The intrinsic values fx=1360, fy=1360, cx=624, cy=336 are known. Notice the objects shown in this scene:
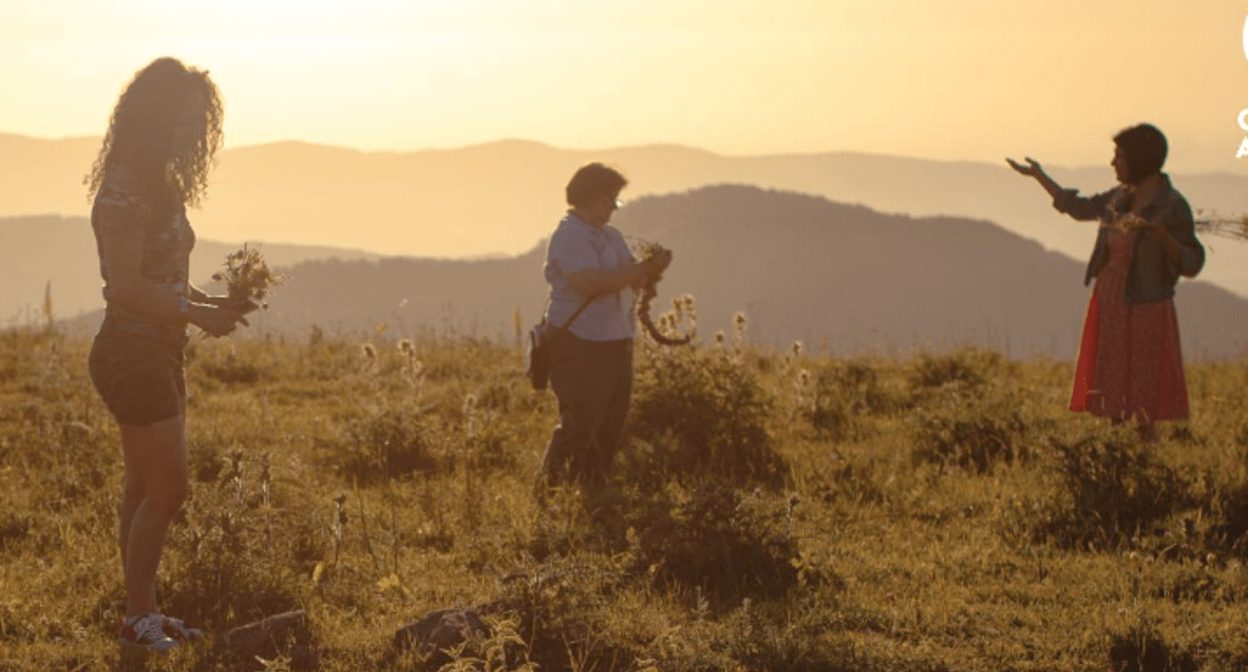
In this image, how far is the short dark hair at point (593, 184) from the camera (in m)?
8.23

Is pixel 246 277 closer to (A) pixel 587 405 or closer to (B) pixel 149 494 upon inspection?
(B) pixel 149 494

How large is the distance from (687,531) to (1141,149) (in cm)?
375

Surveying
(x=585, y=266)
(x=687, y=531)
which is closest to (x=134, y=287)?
(x=687, y=531)

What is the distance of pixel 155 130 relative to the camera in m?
5.38

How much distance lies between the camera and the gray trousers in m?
8.34

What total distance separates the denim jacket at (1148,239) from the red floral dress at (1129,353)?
0.21 ft

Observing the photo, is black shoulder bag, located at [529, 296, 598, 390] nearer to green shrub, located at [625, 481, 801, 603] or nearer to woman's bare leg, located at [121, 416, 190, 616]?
green shrub, located at [625, 481, 801, 603]

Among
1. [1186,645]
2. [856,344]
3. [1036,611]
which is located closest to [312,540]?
[1036,611]

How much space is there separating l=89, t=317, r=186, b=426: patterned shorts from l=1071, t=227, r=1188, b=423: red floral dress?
18.9ft

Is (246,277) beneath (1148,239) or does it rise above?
beneath

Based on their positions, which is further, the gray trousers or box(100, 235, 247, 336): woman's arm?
the gray trousers

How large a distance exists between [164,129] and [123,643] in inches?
86.4

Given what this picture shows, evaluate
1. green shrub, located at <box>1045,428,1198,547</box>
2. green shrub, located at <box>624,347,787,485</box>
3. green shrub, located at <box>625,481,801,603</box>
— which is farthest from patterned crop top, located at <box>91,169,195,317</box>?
green shrub, located at <box>1045,428,1198,547</box>

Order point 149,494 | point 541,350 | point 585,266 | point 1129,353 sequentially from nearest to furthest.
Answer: point 149,494
point 585,266
point 541,350
point 1129,353
